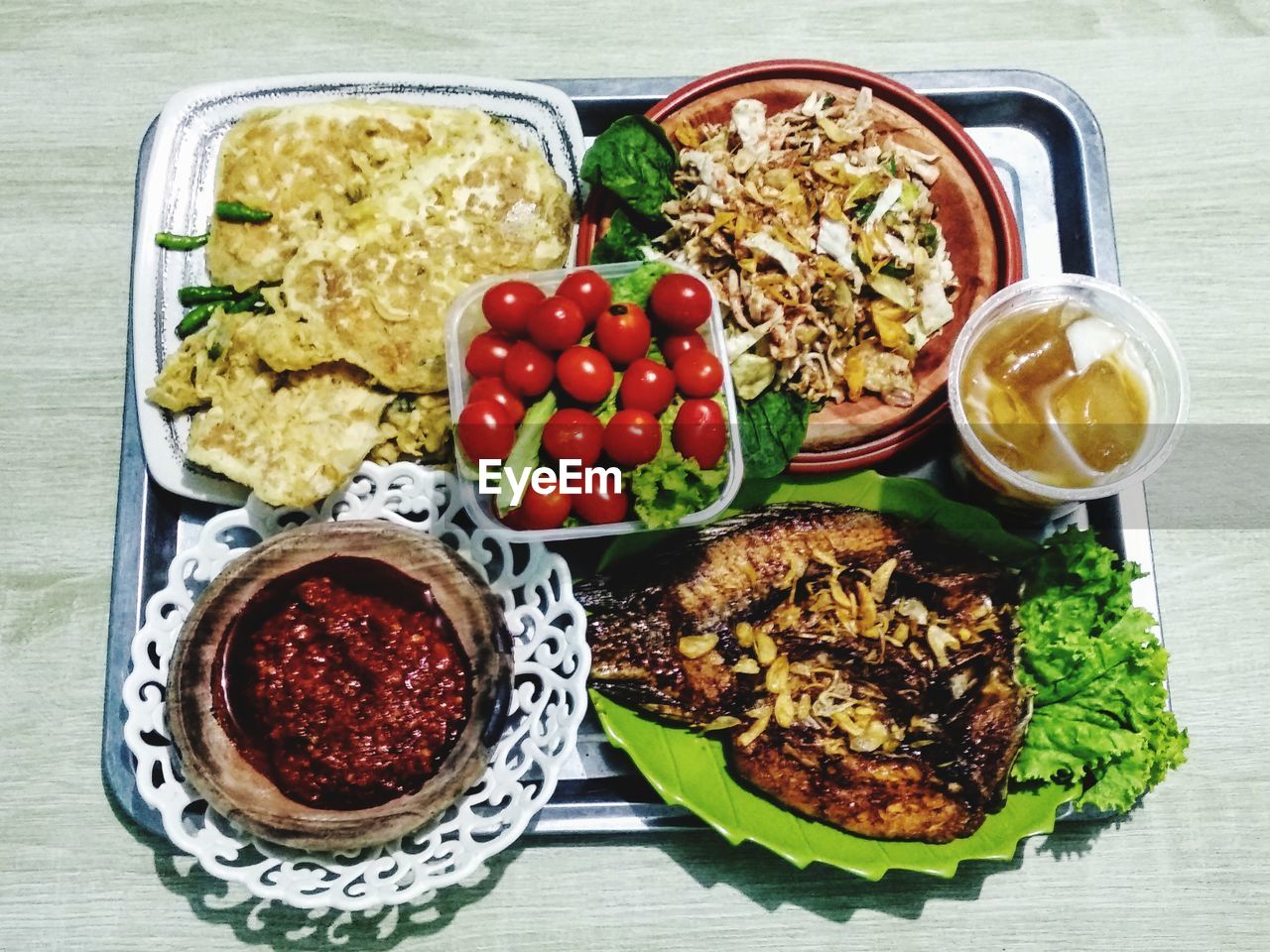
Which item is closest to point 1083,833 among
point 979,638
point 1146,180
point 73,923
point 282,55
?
point 979,638

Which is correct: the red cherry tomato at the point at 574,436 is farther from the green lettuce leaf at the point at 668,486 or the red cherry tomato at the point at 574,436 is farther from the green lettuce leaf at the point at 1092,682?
the green lettuce leaf at the point at 1092,682

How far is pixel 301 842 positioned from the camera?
242 cm

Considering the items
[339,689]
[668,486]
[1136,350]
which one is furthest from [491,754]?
[1136,350]

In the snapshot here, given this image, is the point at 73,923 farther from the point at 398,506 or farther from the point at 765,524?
the point at 765,524

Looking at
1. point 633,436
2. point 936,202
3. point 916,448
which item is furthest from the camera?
point 916,448

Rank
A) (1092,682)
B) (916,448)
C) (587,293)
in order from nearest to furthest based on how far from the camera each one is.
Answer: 1. (587,293)
2. (1092,682)
3. (916,448)

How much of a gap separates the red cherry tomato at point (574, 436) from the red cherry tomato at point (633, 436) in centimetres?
3

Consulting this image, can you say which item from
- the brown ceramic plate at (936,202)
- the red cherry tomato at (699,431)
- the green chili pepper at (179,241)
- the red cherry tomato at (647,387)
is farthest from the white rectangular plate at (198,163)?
the red cherry tomato at (699,431)

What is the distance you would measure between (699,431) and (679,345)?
10.3 inches

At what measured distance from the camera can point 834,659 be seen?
2.68m

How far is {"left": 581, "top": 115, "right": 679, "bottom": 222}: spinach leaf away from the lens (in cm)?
263

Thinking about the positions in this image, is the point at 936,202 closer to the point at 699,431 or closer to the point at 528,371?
the point at 699,431

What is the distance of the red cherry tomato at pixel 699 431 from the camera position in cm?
236

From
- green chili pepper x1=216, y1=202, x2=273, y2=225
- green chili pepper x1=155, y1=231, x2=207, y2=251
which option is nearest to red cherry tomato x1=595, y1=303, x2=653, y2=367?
green chili pepper x1=216, y1=202, x2=273, y2=225
